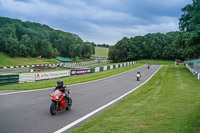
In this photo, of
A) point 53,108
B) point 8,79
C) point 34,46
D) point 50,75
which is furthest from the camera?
point 34,46

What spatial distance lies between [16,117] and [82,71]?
28668 mm

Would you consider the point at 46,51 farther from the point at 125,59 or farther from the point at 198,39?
the point at 198,39

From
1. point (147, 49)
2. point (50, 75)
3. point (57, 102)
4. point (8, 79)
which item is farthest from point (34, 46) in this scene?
point (57, 102)

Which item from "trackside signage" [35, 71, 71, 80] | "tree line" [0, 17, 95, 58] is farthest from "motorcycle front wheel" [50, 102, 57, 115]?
"tree line" [0, 17, 95, 58]

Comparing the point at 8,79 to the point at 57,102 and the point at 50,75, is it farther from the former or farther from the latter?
the point at 57,102

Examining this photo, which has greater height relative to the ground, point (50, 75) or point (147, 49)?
point (147, 49)

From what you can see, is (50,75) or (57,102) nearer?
(57,102)

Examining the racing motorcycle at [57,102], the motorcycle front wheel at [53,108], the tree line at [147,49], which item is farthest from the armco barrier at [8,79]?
the tree line at [147,49]

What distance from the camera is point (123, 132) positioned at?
18.7 feet

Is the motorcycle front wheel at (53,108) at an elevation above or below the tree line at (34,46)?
below

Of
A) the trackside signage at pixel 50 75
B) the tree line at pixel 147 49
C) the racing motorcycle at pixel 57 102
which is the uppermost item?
the tree line at pixel 147 49

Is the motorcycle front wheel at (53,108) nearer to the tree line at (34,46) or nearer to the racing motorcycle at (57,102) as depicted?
the racing motorcycle at (57,102)

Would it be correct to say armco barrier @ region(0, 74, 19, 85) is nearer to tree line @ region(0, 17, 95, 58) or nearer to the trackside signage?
the trackside signage

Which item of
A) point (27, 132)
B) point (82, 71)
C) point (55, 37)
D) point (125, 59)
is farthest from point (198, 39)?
point (55, 37)
